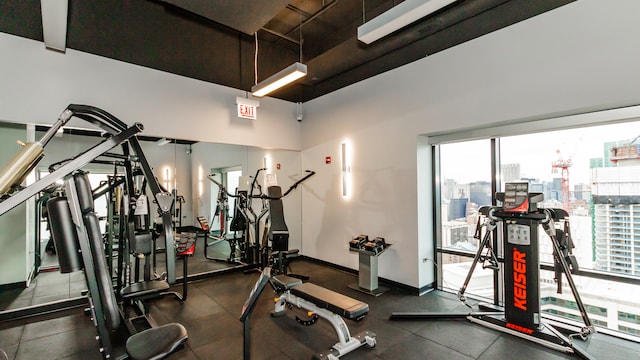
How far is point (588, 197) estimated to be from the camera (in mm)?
3240

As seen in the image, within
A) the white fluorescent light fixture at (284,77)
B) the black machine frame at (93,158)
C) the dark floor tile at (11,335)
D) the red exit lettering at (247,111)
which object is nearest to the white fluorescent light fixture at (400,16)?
the white fluorescent light fixture at (284,77)

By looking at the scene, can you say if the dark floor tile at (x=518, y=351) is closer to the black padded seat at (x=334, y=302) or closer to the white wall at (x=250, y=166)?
the black padded seat at (x=334, y=302)

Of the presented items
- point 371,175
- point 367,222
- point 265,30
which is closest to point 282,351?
point 367,222

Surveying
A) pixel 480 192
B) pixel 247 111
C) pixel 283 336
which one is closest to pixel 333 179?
pixel 247 111

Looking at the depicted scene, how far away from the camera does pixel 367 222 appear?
4.88 meters

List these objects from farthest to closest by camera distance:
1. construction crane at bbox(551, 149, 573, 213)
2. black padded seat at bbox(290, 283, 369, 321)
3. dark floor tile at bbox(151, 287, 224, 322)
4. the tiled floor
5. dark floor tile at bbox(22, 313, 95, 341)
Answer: dark floor tile at bbox(151, 287, 224, 322), construction crane at bbox(551, 149, 573, 213), dark floor tile at bbox(22, 313, 95, 341), the tiled floor, black padded seat at bbox(290, 283, 369, 321)

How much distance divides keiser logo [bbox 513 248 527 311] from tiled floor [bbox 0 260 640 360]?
37 cm

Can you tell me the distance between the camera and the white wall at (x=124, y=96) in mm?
3486

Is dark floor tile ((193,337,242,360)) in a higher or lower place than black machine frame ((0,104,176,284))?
lower

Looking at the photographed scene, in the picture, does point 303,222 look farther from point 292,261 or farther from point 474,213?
point 474,213

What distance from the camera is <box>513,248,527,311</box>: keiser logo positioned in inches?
120

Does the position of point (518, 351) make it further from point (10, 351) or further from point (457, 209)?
point (10, 351)

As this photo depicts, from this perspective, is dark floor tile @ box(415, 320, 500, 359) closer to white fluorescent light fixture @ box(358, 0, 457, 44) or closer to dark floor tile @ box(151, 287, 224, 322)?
dark floor tile @ box(151, 287, 224, 322)

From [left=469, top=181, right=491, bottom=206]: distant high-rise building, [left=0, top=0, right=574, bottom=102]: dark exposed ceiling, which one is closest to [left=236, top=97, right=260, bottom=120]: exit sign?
[left=0, top=0, right=574, bottom=102]: dark exposed ceiling
